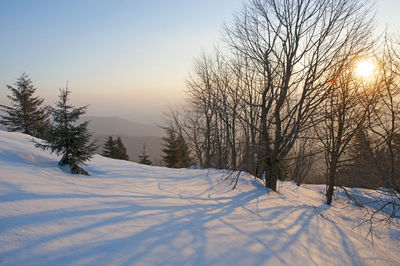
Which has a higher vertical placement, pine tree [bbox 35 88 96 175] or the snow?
pine tree [bbox 35 88 96 175]

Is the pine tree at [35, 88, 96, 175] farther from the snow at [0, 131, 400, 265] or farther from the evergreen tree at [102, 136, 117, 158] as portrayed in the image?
the evergreen tree at [102, 136, 117, 158]

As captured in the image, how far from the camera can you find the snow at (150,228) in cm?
220

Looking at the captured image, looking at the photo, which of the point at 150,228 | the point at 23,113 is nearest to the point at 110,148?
the point at 23,113

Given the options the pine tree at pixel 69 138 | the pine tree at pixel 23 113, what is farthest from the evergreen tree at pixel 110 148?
the pine tree at pixel 69 138

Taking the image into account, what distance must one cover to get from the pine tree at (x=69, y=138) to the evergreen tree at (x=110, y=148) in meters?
25.2

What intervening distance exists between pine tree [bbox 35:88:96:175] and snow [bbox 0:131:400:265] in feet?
2.32

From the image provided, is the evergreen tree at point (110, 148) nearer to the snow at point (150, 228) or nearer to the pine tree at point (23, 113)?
the pine tree at point (23, 113)

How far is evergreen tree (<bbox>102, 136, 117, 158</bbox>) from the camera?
30059mm

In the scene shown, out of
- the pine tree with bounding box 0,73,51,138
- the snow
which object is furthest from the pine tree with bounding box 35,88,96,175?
the pine tree with bounding box 0,73,51,138

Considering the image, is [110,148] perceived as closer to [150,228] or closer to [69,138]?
[69,138]

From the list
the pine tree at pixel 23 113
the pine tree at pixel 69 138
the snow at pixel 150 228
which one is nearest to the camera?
the snow at pixel 150 228

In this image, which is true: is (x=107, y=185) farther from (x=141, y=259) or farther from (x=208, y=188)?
(x=141, y=259)

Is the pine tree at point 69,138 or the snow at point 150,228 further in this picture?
the pine tree at point 69,138

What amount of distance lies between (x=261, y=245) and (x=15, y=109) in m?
27.5
